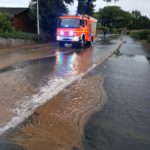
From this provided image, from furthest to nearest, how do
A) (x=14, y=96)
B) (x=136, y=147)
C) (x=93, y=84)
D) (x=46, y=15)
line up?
(x=46, y=15)
(x=93, y=84)
(x=14, y=96)
(x=136, y=147)

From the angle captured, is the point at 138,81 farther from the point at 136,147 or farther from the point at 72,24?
the point at 72,24

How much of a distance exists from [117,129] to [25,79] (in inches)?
232

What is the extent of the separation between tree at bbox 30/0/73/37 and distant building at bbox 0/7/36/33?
2.13 m

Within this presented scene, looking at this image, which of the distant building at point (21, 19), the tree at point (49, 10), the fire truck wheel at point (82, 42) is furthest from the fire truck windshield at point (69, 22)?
the distant building at point (21, 19)

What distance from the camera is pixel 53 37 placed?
45.4 meters

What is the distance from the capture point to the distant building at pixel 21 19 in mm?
42375

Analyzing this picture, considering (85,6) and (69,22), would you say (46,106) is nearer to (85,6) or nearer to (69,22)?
(69,22)

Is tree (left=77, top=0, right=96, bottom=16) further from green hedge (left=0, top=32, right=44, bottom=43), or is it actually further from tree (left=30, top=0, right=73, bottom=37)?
green hedge (left=0, top=32, right=44, bottom=43)

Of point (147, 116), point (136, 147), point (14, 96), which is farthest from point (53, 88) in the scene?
point (136, 147)

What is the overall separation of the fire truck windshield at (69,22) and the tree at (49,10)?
10167 mm

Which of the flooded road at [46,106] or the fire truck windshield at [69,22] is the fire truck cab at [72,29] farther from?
the flooded road at [46,106]

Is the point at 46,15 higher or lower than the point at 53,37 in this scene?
higher

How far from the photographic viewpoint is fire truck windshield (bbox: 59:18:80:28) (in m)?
30.3

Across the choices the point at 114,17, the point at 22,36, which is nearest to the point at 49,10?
the point at 22,36
